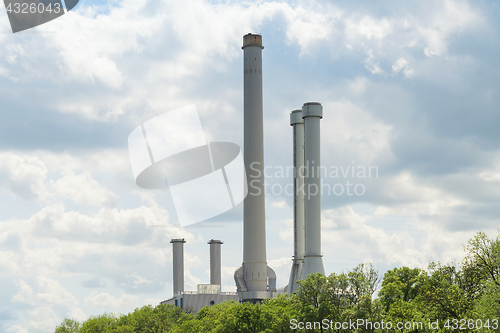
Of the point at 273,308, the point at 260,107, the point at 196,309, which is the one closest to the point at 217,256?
the point at 196,309

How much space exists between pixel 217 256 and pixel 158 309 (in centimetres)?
5831

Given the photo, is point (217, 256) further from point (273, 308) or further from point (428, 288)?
point (428, 288)

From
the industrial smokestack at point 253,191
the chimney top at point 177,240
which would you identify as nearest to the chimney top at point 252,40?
the industrial smokestack at point 253,191

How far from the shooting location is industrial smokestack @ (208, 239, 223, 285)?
576ft

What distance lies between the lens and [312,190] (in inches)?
4432

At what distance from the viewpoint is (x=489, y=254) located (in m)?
48.7

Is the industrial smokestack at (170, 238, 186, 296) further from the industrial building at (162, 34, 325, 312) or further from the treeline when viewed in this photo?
the treeline

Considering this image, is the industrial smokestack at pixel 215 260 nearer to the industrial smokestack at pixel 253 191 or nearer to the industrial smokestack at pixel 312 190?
the industrial smokestack at pixel 253 191

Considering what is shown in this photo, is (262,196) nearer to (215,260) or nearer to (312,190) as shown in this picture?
(312,190)

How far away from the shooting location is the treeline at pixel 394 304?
1890 inches

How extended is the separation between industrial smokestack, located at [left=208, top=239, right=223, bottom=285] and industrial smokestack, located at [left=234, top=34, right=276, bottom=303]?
55.1m

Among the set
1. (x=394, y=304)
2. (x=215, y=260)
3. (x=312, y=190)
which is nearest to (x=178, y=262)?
(x=215, y=260)

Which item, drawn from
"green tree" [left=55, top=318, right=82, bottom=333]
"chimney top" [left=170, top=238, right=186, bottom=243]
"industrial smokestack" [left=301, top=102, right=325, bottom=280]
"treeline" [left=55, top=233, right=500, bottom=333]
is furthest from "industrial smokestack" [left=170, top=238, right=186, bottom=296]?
"treeline" [left=55, top=233, right=500, bottom=333]

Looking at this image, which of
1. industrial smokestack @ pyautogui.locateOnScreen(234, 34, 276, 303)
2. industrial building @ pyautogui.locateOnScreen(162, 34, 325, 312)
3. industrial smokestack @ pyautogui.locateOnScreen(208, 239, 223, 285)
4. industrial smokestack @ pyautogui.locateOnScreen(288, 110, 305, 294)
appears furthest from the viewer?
industrial smokestack @ pyautogui.locateOnScreen(208, 239, 223, 285)
